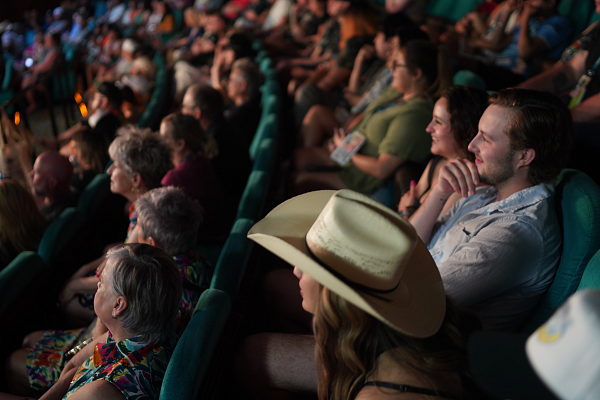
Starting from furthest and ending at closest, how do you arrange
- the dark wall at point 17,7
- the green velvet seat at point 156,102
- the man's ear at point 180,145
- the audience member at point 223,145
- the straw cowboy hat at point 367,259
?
1. the dark wall at point 17,7
2. the green velvet seat at point 156,102
3. the audience member at point 223,145
4. the man's ear at point 180,145
5. the straw cowboy hat at point 367,259

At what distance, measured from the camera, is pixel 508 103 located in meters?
1.46

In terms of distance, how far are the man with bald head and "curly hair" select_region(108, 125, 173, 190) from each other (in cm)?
49

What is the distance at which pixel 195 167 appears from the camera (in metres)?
2.41

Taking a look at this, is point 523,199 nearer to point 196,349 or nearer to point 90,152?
point 196,349

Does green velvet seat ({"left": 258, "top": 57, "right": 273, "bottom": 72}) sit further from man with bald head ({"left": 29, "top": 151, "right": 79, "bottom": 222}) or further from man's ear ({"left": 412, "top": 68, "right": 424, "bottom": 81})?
man with bald head ({"left": 29, "top": 151, "right": 79, "bottom": 222})

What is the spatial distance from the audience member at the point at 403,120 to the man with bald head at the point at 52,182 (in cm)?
171

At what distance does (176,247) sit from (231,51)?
354 centimetres

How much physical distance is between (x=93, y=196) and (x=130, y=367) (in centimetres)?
150

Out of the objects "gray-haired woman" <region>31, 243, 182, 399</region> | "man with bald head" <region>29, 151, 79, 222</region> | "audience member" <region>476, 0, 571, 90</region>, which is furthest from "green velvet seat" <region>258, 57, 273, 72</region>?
"gray-haired woman" <region>31, 243, 182, 399</region>

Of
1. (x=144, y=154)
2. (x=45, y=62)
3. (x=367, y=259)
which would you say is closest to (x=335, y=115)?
(x=144, y=154)

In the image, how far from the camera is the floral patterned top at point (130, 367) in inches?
47.8

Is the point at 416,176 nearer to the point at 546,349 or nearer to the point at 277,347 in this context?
the point at 277,347

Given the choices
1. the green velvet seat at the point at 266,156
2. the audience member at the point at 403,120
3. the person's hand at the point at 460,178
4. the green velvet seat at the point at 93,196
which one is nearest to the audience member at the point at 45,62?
the green velvet seat at the point at 93,196

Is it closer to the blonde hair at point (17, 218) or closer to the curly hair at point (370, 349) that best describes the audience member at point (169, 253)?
the blonde hair at point (17, 218)
